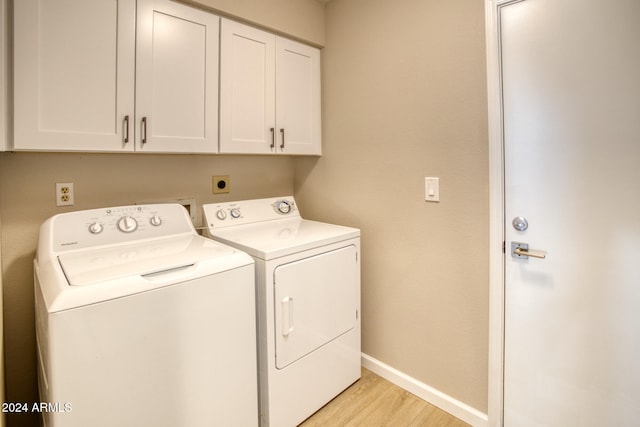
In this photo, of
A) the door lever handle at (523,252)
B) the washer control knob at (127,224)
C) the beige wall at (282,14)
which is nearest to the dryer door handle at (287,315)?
the washer control knob at (127,224)

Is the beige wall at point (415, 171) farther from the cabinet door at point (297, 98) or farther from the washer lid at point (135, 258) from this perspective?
the washer lid at point (135, 258)

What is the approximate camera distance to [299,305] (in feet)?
5.34

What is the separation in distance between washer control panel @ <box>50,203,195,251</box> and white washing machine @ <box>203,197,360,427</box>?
21 cm

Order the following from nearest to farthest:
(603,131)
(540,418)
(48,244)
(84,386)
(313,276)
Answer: (84,386)
(603,131)
(48,244)
(540,418)
(313,276)

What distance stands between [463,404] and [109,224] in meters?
1.95

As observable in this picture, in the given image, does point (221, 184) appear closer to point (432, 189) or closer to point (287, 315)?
point (287, 315)

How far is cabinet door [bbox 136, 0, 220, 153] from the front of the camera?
1509 mm

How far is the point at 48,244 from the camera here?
4.45ft

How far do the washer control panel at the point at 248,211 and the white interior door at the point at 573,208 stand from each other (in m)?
1.33

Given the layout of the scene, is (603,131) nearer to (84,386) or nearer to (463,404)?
(463,404)

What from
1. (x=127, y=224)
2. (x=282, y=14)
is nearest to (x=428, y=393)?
(x=127, y=224)

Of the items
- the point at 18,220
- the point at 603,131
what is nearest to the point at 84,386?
the point at 18,220

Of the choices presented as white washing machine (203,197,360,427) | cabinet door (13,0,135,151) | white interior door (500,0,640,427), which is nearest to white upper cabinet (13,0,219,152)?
cabinet door (13,0,135,151)

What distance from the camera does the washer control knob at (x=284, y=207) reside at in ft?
7.38
